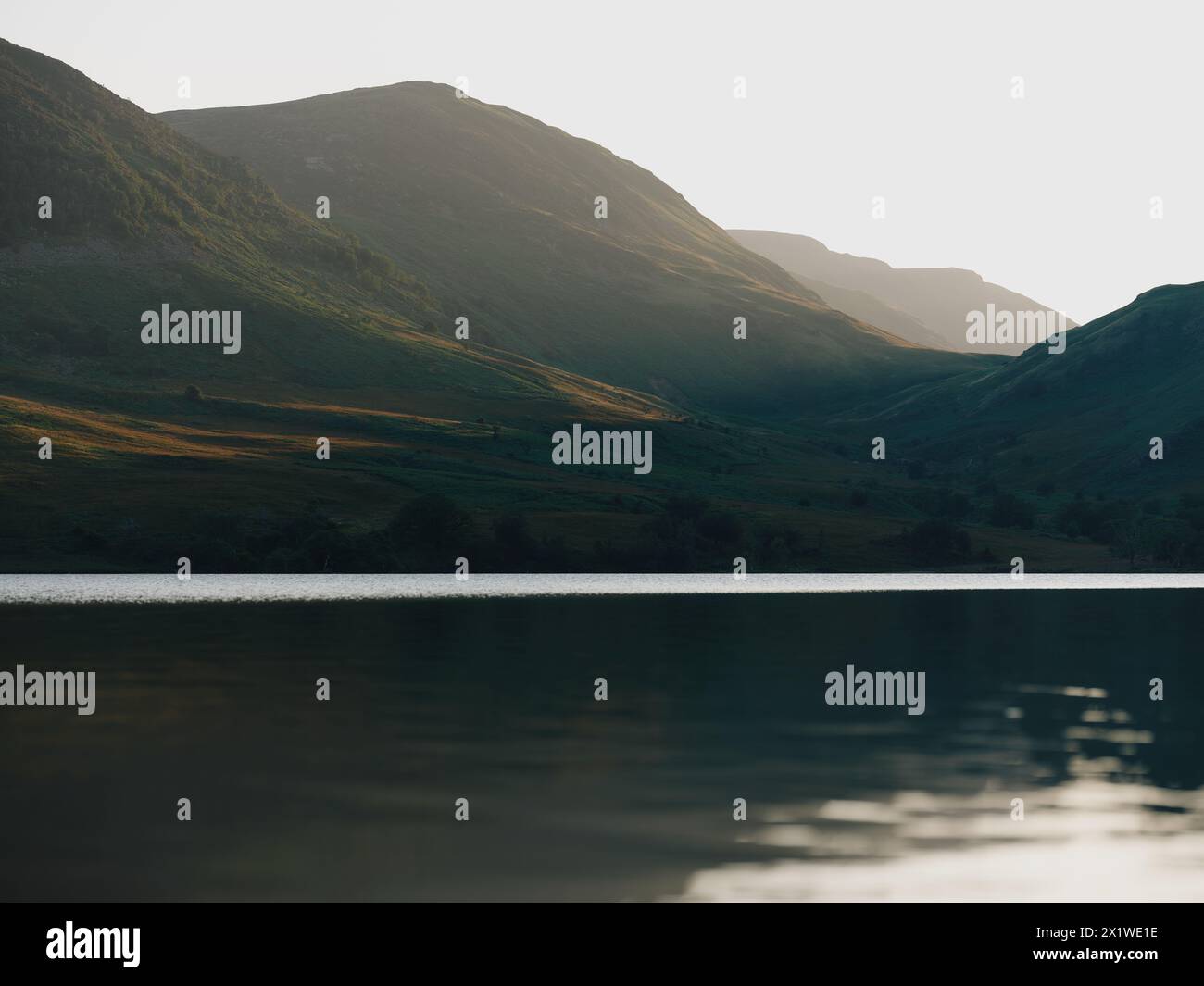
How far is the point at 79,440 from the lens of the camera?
198750mm

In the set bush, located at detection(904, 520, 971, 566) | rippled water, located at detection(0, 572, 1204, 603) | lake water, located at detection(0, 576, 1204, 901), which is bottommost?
lake water, located at detection(0, 576, 1204, 901)

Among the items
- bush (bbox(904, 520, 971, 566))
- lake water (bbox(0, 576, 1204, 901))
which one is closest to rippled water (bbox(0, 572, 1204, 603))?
bush (bbox(904, 520, 971, 566))

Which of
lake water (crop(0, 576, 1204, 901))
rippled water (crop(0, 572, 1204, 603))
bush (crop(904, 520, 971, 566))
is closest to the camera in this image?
lake water (crop(0, 576, 1204, 901))

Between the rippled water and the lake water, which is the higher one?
the rippled water

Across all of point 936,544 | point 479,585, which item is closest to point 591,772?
point 479,585

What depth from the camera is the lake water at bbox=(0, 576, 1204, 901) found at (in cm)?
2233

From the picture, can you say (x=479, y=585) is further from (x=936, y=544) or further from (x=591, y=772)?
(x=591, y=772)

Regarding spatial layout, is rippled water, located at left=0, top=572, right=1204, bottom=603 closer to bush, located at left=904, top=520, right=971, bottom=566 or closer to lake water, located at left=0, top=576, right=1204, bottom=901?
bush, located at left=904, top=520, right=971, bottom=566

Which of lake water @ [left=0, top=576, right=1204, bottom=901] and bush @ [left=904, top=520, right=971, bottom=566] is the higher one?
bush @ [left=904, top=520, right=971, bottom=566]

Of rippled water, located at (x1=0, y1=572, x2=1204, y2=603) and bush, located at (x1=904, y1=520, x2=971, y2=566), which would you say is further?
bush, located at (x1=904, y1=520, x2=971, y2=566)

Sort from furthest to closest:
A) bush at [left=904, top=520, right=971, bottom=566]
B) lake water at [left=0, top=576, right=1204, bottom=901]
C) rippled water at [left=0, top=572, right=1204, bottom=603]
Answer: bush at [left=904, top=520, right=971, bottom=566]
rippled water at [left=0, top=572, right=1204, bottom=603]
lake water at [left=0, top=576, right=1204, bottom=901]
